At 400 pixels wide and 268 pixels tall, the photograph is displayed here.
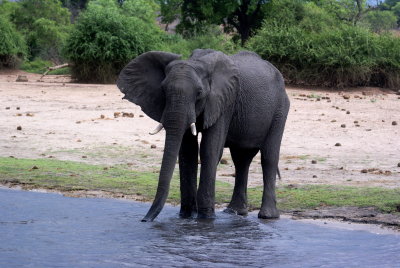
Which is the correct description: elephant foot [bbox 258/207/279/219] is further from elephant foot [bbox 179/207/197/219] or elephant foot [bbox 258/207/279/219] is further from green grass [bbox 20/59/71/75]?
green grass [bbox 20/59/71/75]

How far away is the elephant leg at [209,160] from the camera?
8070mm

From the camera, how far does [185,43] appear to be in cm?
2967

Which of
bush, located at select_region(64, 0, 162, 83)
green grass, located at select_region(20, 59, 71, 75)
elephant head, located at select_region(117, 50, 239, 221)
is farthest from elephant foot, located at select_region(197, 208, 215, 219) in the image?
green grass, located at select_region(20, 59, 71, 75)

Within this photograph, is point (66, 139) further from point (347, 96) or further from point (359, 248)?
point (347, 96)

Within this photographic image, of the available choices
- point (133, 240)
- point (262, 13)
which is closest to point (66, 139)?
point (133, 240)

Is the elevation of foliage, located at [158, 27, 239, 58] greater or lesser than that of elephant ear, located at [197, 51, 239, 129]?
lesser

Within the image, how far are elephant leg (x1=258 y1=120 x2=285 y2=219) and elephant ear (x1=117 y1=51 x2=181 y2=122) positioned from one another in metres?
1.63

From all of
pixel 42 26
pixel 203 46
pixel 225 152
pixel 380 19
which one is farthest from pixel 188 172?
pixel 380 19

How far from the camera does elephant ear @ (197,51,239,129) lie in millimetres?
7895

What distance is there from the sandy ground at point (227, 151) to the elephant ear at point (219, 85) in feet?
9.69

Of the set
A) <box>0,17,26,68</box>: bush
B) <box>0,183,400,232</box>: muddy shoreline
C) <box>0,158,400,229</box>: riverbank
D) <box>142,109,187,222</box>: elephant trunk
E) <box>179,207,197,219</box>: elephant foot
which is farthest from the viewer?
<box>0,17,26,68</box>: bush

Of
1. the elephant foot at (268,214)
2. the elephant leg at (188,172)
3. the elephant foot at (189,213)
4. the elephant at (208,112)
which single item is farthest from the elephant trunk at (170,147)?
the elephant foot at (268,214)

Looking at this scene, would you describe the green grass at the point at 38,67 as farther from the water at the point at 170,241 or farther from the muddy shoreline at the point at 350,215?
the water at the point at 170,241

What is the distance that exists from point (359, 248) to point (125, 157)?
5.99 m
